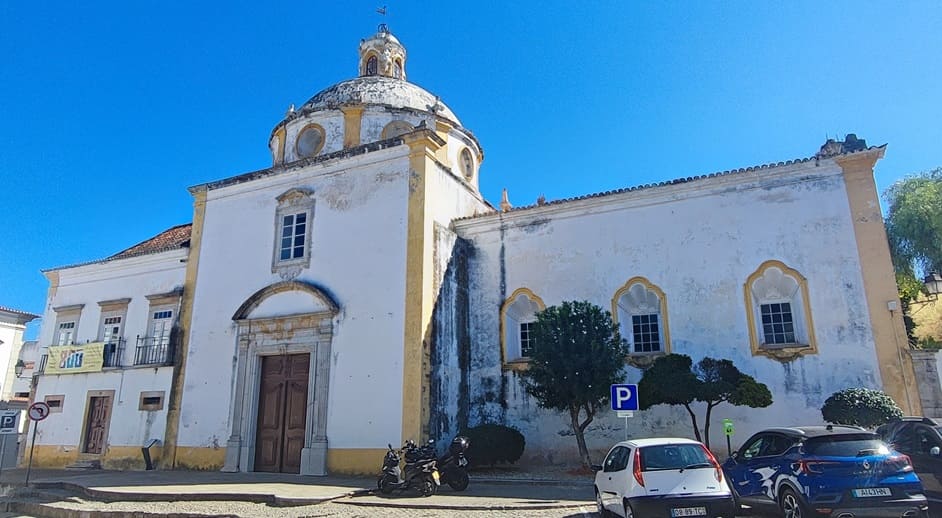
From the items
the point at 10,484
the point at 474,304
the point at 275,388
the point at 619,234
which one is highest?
the point at 619,234

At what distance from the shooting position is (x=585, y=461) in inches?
572

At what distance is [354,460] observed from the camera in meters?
15.3

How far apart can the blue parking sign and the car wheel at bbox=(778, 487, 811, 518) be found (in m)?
3.81

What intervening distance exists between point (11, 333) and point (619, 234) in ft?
103

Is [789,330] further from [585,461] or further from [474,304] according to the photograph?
[474,304]

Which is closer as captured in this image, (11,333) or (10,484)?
(10,484)

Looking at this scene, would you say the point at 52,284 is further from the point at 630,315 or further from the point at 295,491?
the point at 630,315

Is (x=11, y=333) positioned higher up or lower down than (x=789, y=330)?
higher up

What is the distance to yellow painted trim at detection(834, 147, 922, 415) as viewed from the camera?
13422mm

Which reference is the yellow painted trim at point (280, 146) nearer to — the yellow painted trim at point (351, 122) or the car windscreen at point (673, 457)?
the yellow painted trim at point (351, 122)

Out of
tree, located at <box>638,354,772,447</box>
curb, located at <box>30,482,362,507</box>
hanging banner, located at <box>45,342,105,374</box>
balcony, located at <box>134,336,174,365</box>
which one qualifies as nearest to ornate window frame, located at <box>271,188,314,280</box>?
balcony, located at <box>134,336,174,365</box>

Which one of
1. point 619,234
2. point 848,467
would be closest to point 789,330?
point 619,234

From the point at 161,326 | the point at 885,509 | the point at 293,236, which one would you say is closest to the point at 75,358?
the point at 161,326

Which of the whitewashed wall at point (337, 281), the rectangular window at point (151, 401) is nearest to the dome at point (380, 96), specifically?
the whitewashed wall at point (337, 281)
